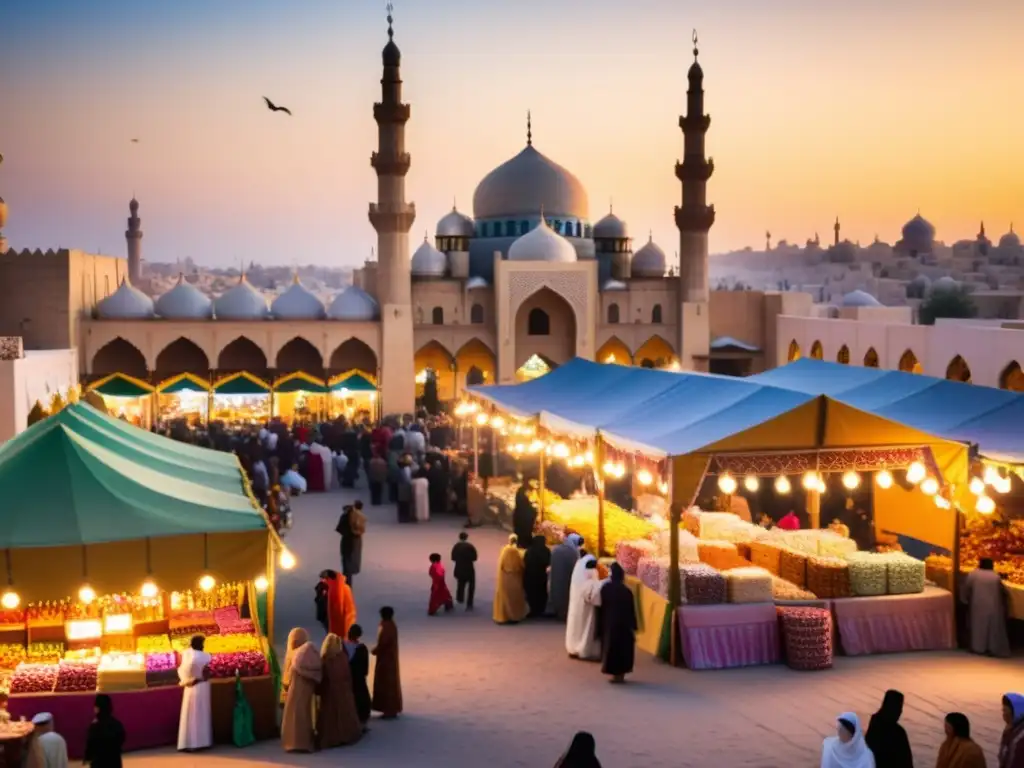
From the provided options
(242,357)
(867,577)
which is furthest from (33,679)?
(242,357)

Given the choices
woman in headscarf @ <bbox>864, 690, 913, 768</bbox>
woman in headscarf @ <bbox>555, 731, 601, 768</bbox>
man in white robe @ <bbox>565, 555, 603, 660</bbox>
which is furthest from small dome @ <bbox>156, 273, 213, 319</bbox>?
woman in headscarf @ <bbox>555, 731, 601, 768</bbox>

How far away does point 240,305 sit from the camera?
97.1 ft

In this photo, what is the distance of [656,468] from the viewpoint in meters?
10.5

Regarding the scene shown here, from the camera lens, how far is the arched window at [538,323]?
32.8 meters

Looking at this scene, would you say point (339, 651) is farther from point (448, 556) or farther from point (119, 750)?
point (448, 556)

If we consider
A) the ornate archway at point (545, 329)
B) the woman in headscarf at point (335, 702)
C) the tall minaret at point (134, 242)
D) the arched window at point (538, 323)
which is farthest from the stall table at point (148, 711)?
the tall minaret at point (134, 242)

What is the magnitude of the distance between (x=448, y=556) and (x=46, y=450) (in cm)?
671

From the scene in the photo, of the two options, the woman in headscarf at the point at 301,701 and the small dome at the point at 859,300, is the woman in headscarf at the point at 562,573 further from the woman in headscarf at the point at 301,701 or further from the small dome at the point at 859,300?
the small dome at the point at 859,300

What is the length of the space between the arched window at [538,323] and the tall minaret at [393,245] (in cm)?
378

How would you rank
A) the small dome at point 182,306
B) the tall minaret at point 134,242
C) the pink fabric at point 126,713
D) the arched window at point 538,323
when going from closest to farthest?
the pink fabric at point 126,713, the small dome at point 182,306, the arched window at point 538,323, the tall minaret at point 134,242

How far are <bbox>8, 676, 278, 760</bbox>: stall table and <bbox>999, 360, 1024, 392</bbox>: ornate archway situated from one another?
46.1 ft

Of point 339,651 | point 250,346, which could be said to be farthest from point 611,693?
point 250,346

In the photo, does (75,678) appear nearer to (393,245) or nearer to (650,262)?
(393,245)

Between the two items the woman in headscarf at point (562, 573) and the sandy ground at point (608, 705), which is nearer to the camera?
the sandy ground at point (608, 705)
